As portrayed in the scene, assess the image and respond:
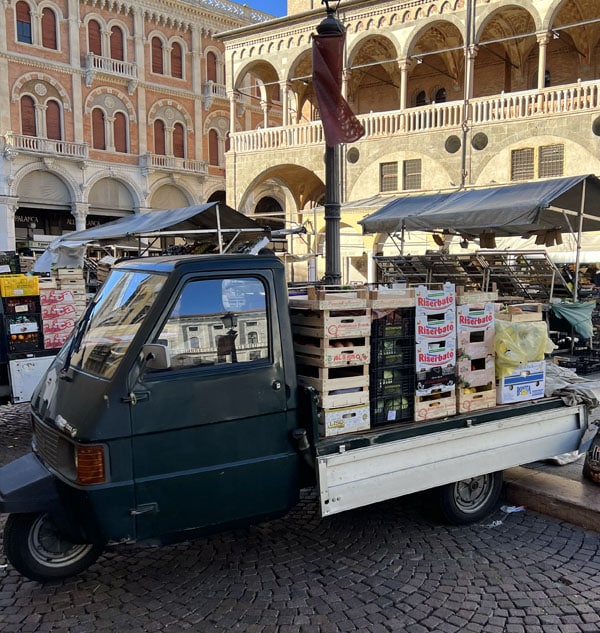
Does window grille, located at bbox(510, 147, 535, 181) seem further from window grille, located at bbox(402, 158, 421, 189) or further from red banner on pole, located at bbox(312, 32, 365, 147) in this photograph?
red banner on pole, located at bbox(312, 32, 365, 147)

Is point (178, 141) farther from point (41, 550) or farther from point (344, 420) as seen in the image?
point (41, 550)

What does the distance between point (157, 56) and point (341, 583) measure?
126ft

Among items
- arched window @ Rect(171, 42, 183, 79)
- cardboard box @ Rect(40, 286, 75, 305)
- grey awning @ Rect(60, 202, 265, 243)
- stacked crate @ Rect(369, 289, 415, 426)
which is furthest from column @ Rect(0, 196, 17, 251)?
stacked crate @ Rect(369, 289, 415, 426)

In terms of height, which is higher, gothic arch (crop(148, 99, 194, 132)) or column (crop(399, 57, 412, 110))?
gothic arch (crop(148, 99, 194, 132))

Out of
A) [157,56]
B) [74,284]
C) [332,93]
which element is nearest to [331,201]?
[332,93]

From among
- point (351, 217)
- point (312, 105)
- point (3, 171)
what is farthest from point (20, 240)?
point (351, 217)

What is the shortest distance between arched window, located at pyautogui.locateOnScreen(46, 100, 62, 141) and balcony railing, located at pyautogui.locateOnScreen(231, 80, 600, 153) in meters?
14.1

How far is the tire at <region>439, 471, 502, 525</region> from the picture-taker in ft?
15.4

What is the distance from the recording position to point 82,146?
110 feet

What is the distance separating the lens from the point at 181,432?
3662 millimetres

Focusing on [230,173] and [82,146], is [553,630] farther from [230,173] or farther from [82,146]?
[82,146]

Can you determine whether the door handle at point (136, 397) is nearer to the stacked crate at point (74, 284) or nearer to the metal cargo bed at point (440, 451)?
the metal cargo bed at point (440, 451)

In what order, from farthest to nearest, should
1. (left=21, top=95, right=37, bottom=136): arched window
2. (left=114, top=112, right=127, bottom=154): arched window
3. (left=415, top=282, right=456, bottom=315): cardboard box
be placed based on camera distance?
(left=114, top=112, right=127, bottom=154): arched window
(left=21, top=95, right=37, bottom=136): arched window
(left=415, top=282, right=456, bottom=315): cardboard box

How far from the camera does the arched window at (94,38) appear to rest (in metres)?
34.4
